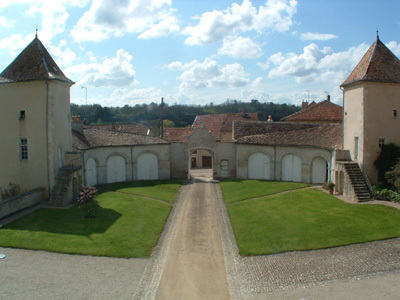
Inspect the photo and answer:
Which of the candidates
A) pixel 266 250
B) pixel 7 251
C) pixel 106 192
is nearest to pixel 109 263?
pixel 7 251

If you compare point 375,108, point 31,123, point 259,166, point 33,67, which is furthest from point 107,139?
point 375,108

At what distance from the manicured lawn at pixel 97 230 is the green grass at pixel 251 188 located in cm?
653

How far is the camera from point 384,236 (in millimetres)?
18297

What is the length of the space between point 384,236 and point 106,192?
72.2 ft

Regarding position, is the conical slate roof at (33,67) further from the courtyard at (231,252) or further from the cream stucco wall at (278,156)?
the cream stucco wall at (278,156)

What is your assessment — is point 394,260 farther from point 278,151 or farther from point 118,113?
point 118,113

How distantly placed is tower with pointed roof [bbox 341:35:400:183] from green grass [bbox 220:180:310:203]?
695 cm

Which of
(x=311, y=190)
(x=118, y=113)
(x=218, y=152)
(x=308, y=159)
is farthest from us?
(x=118, y=113)

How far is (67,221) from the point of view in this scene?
22203mm

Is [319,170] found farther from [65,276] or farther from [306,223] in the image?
[65,276]

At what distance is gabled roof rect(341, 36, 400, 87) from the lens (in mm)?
26703

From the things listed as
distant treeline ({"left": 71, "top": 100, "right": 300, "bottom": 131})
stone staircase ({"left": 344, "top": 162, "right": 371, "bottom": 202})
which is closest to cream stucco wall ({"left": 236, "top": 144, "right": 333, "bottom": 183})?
stone staircase ({"left": 344, "top": 162, "right": 371, "bottom": 202})

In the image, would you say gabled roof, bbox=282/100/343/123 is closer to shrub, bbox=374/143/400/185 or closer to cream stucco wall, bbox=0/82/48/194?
shrub, bbox=374/143/400/185

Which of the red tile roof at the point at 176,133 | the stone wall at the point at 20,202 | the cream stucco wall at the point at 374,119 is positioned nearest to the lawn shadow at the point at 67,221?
the stone wall at the point at 20,202
